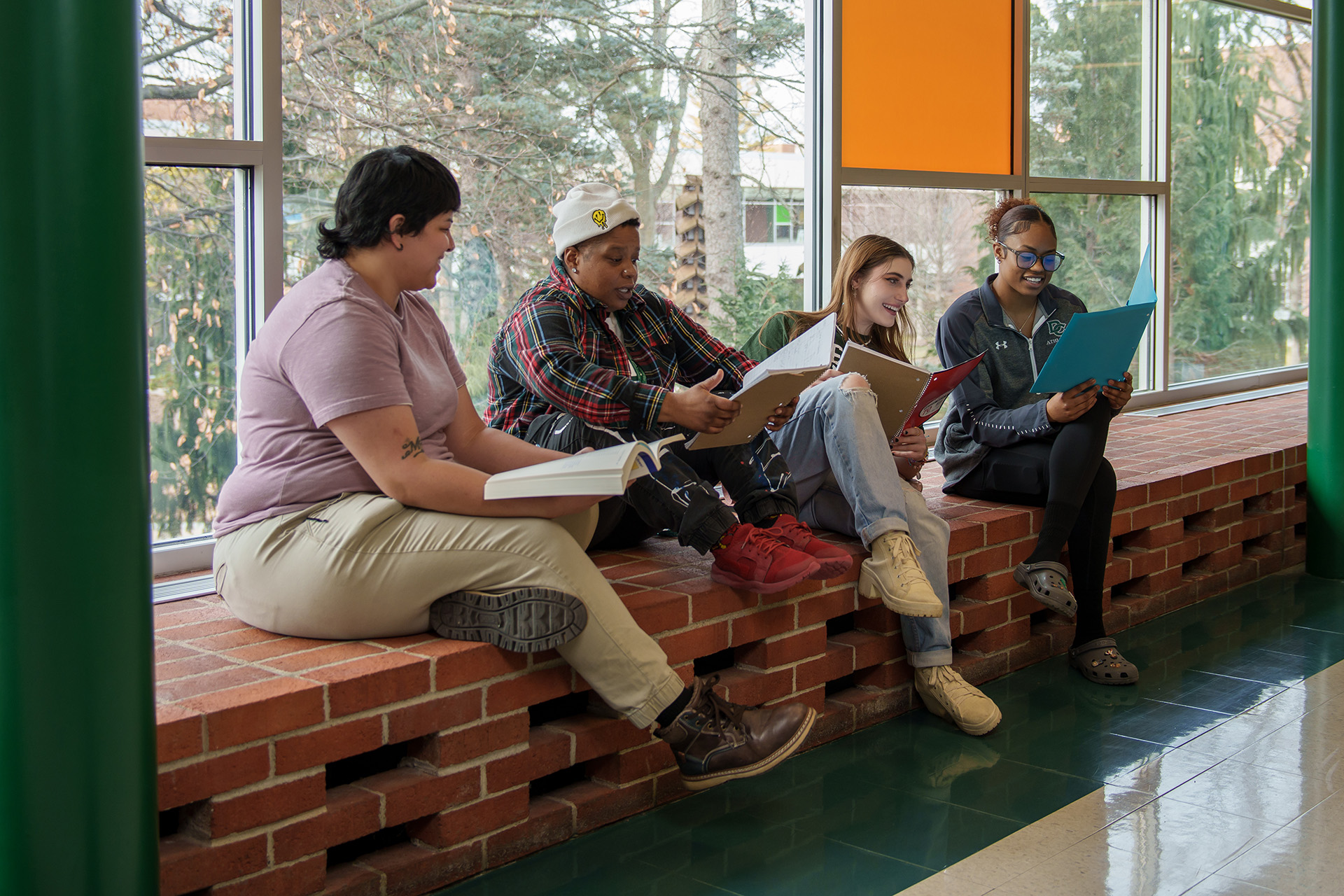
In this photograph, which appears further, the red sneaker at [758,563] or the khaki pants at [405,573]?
the red sneaker at [758,563]

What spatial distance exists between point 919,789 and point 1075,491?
1.10m

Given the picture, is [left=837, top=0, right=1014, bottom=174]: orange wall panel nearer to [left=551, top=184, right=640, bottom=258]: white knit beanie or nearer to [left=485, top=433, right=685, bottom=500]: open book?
[left=551, top=184, right=640, bottom=258]: white knit beanie

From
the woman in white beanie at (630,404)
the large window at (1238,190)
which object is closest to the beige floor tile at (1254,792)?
the woman in white beanie at (630,404)

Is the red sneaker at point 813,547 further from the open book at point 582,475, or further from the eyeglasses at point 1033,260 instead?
the eyeglasses at point 1033,260

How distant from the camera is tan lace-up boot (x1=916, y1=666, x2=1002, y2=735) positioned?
294 centimetres

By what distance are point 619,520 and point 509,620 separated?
84cm

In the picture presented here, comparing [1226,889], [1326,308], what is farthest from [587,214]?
[1326,308]

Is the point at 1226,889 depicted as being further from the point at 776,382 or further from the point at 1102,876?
the point at 776,382

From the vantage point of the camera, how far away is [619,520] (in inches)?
116

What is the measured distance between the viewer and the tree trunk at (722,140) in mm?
4930

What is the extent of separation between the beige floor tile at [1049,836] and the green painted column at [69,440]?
1.44 metres

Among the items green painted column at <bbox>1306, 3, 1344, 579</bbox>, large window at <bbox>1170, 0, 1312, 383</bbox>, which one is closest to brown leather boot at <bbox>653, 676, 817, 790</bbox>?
green painted column at <bbox>1306, 3, 1344, 579</bbox>

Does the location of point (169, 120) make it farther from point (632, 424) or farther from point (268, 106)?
point (632, 424)

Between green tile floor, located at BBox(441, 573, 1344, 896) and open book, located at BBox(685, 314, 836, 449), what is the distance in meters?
0.76
